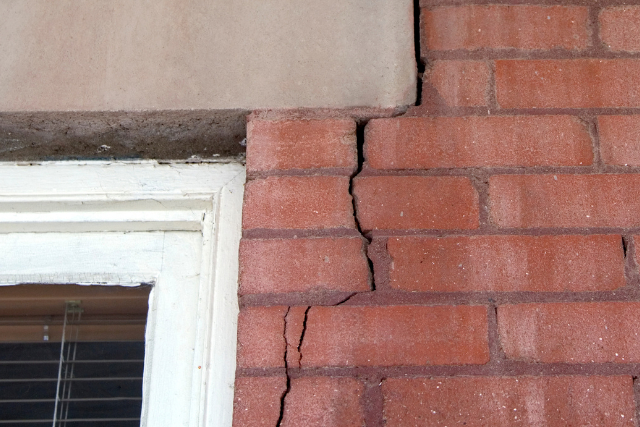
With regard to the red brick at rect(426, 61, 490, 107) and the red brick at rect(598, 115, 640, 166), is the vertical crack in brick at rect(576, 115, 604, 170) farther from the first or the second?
the red brick at rect(426, 61, 490, 107)

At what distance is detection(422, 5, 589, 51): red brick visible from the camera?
132 cm

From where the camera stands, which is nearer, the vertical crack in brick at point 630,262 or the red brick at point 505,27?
the vertical crack in brick at point 630,262

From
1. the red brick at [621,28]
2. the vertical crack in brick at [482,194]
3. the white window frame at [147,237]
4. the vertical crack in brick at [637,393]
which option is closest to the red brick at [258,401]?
A: the white window frame at [147,237]

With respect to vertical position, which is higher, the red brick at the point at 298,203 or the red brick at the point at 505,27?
the red brick at the point at 505,27

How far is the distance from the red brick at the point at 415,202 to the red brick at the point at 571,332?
20 cm

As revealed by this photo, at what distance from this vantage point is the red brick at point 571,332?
111 centimetres

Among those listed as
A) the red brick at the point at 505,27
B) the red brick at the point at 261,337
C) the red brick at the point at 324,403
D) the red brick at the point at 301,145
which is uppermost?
the red brick at the point at 505,27

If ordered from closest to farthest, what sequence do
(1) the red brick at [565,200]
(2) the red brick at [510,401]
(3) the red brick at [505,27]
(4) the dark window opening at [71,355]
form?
(2) the red brick at [510,401], (1) the red brick at [565,200], (3) the red brick at [505,27], (4) the dark window opening at [71,355]

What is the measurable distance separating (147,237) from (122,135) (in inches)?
10.2

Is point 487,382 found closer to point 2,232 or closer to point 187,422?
point 187,422

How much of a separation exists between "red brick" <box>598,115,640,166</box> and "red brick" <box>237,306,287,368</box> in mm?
729

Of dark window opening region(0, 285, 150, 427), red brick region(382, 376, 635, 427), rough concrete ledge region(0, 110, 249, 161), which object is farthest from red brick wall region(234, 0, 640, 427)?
dark window opening region(0, 285, 150, 427)

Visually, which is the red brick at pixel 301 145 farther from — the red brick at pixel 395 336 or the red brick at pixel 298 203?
the red brick at pixel 395 336

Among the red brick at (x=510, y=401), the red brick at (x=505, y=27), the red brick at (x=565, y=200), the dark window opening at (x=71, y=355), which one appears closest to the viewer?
the red brick at (x=510, y=401)
